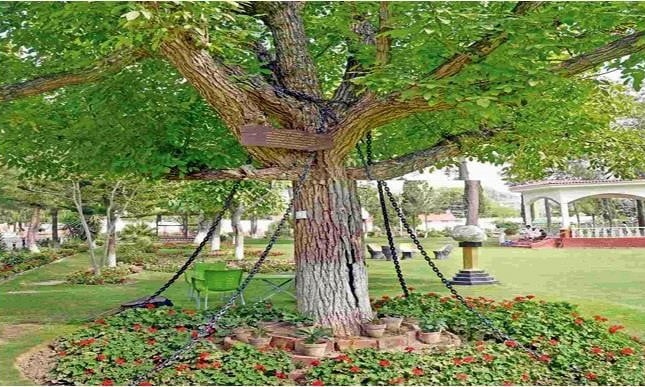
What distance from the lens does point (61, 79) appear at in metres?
5.67

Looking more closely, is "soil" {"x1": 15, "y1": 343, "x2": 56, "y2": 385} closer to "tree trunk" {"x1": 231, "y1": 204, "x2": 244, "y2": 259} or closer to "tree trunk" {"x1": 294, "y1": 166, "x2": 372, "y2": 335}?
"tree trunk" {"x1": 294, "y1": 166, "x2": 372, "y2": 335}

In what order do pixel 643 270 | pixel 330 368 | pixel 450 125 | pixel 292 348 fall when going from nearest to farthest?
pixel 330 368 < pixel 292 348 < pixel 450 125 < pixel 643 270

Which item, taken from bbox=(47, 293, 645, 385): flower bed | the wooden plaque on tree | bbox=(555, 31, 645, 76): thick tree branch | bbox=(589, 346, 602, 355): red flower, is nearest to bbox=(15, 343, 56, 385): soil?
bbox=(47, 293, 645, 385): flower bed

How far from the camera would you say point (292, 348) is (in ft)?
19.3

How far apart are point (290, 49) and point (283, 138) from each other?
1.38 m

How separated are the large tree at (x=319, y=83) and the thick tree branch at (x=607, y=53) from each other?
0.05ft

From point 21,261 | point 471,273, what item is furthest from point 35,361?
point 21,261

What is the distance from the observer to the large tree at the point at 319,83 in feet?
16.3

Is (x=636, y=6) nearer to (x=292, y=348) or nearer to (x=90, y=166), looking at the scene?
(x=292, y=348)

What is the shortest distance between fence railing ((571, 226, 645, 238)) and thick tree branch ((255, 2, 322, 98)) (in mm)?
22081

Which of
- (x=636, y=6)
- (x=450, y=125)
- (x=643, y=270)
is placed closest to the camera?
(x=636, y=6)

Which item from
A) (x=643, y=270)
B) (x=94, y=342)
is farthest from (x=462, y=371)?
(x=643, y=270)

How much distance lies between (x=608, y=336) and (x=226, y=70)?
524cm

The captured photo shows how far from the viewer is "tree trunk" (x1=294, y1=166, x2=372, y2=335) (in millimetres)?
6578
